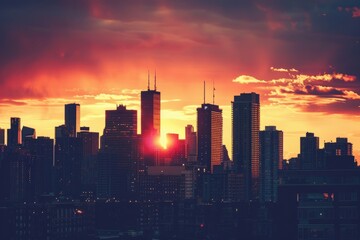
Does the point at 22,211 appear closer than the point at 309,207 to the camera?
No

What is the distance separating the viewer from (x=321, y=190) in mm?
111062

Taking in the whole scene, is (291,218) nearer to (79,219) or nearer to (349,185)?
(349,185)

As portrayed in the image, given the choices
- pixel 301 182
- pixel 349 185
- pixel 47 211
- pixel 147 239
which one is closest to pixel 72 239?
pixel 47 211

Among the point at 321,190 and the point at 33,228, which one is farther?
the point at 33,228

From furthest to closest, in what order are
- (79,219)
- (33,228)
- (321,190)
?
1. (79,219)
2. (33,228)
3. (321,190)

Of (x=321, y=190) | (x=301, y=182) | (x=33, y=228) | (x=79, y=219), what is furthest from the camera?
(x=79, y=219)

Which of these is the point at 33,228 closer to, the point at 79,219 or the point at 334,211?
the point at 79,219

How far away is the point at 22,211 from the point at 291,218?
76.2 metres

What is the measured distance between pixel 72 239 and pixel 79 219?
10059 mm

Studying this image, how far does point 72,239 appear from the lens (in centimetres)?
18275

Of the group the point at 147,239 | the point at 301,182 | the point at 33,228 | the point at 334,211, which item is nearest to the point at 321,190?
the point at 334,211

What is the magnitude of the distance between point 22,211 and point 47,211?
5853mm

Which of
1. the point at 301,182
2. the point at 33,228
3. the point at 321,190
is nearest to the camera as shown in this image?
the point at 321,190

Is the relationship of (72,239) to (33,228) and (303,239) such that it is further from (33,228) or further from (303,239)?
(303,239)
